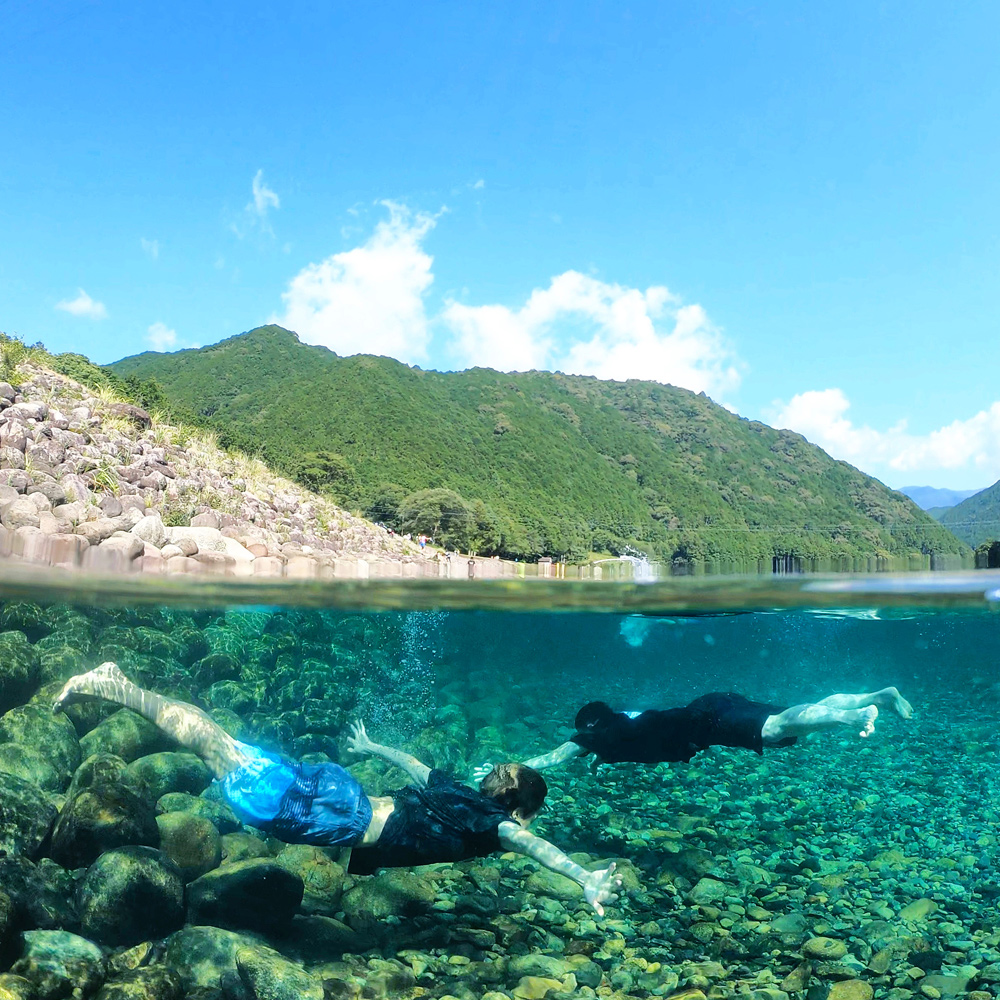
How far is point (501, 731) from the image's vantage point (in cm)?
1092

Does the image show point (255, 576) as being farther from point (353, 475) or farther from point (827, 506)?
point (827, 506)

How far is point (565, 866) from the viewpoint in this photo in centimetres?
516

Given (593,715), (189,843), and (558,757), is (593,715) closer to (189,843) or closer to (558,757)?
(558,757)

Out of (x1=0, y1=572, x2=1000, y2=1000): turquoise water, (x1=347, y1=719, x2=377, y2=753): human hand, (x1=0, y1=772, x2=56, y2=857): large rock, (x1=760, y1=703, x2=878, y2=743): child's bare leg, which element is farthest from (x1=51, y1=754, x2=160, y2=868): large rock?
(x1=760, y1=703, x2=878, y2=743): child's bare leg

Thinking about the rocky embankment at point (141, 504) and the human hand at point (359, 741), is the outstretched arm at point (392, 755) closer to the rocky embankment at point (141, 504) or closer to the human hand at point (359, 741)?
the human hand at point (359, 741)

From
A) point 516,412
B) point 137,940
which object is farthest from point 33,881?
point 516,412

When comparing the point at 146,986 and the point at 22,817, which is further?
the point at 22,817

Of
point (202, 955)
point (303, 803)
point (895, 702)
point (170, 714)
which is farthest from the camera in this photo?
point (895, 702)

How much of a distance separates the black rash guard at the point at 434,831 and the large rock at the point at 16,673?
453cm

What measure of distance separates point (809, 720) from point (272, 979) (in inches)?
205

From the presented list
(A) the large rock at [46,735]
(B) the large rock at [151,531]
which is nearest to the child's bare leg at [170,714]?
(A) the large rock at [46,735]

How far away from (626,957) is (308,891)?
247 centimetres

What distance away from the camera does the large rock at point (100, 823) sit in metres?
5.43

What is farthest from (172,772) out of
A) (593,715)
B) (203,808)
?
(593,715)
